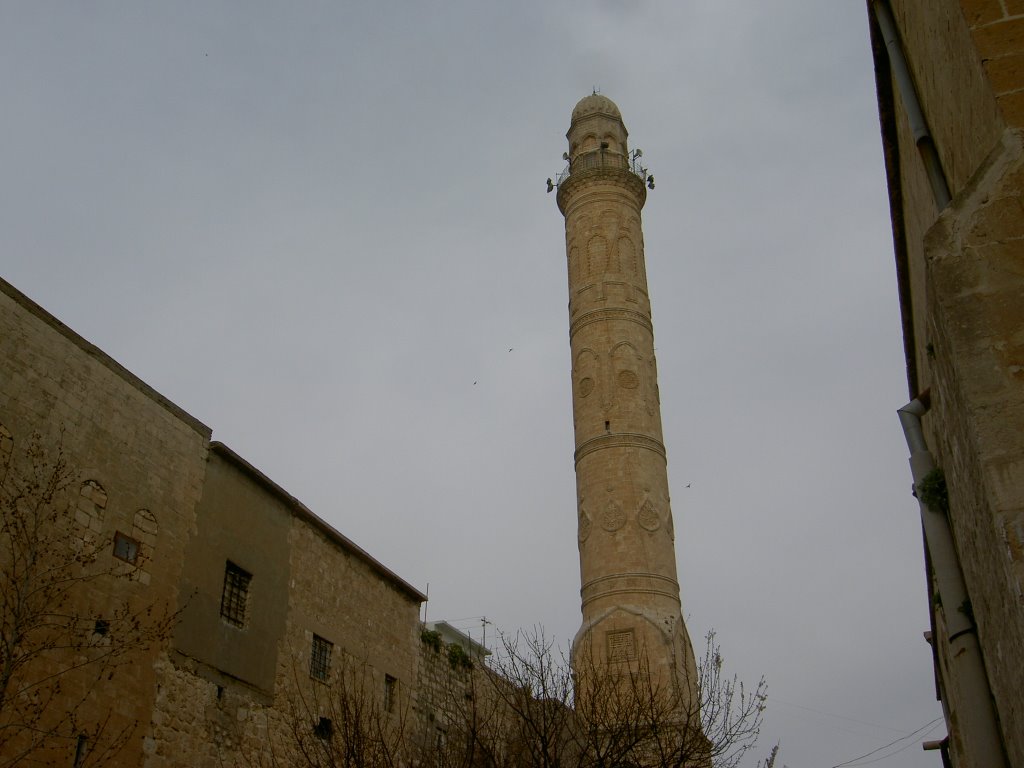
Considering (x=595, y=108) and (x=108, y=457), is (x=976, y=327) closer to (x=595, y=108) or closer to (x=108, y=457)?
(x=108, y=457)

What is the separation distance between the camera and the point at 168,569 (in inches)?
394

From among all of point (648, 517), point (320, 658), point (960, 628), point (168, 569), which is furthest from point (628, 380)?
point (960, 628)

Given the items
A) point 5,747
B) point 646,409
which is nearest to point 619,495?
point 646,409

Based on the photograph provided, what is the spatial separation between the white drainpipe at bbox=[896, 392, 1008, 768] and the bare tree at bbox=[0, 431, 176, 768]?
647cm

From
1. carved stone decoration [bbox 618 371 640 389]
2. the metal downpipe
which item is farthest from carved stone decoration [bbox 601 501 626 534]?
the metal downpipe

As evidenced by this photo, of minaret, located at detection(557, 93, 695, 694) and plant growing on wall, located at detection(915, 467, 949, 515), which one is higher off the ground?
minaret, located at detection(557, 93, 695, 694)

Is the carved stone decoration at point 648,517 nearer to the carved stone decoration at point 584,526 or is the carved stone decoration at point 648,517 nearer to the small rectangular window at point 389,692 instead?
the carved stone decoration at point 584,526

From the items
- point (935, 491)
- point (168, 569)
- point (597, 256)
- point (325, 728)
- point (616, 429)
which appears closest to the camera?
point (935, 491)

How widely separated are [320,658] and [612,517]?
6.33m

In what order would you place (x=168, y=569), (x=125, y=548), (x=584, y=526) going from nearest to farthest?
1. (x=125, y=548)
2. (x=168, y=569)
3. (x=584, y=526)

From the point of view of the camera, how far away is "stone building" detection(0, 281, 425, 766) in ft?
28.6

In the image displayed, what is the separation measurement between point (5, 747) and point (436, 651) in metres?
8.14

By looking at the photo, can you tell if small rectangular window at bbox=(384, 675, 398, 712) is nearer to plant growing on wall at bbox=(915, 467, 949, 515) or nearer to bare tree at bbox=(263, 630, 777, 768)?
bare tree at bbox=(263, 630, 777, 768)

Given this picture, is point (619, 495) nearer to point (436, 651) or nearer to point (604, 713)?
point (436, 651)
